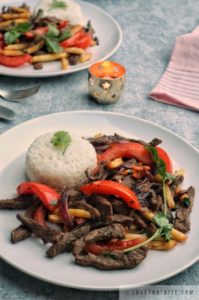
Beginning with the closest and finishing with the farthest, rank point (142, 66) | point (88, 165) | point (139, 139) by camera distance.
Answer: point (88, 165) → point (139, 139) → point (142, 66)

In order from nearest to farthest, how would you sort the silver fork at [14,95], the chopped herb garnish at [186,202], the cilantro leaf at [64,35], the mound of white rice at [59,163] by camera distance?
the chopped herb garnish at [186,202] < the mound of white rice at [59,163] < the silver fork at [14,95] < the cilantro leaf at [64,35]

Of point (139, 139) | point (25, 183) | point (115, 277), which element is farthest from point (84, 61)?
point (115, 277)

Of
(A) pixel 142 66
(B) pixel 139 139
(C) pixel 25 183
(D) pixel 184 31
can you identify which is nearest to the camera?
(C) pixel 25 183

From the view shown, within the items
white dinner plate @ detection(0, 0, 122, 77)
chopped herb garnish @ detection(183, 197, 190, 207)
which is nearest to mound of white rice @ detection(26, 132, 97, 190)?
chopped herb garnish @ detection(183, 197, 190, 207)

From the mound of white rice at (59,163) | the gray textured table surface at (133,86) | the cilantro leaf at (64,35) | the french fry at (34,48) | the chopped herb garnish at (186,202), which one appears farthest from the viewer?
the cilantro leaf at (64,35)

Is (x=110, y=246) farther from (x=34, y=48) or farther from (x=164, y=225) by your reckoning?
(x=34, y=48)

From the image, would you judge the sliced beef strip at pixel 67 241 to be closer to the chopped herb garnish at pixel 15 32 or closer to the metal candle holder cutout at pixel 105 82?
the metal candle holder cutout at pixel 105 82

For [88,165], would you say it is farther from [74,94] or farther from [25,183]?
[74,94]

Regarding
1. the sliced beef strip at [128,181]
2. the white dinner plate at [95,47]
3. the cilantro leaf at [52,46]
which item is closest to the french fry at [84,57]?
the white dinner plate at [95,47]
